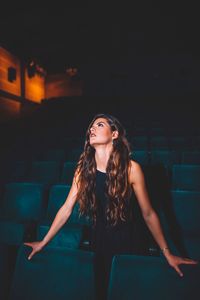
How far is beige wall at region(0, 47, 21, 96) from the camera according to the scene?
24.0 feet

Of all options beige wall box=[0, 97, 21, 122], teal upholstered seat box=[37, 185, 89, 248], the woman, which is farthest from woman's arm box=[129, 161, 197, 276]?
beige wall box=[0, 97, 21, 122]

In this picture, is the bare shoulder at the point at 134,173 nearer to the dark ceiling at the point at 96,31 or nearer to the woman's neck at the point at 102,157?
the woman's neck at the point at 102,157

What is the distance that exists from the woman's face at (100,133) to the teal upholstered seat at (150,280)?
0.64 meters

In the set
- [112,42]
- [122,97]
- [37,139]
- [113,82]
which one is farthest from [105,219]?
[113,82]

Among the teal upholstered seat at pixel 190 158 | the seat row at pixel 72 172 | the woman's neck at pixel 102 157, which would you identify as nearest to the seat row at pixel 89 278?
the woman's neck at pixel 102 157

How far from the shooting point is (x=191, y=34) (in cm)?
756

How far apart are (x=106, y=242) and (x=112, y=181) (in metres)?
0.32

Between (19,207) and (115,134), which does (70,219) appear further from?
(115,134)

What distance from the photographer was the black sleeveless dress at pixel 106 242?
1288 millimetres

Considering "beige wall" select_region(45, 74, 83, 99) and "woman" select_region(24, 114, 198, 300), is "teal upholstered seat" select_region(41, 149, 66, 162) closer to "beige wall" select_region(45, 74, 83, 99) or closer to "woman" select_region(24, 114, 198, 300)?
"woman" select_region(24, 114, 198, 300)

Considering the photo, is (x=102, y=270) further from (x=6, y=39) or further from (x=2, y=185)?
(x=6, y=39)

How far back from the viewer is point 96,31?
24.4 feet

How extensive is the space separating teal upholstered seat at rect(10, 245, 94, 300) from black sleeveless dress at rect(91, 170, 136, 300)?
0.33m

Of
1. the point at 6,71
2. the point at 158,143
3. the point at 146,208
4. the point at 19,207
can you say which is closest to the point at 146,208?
the point at 146,208
